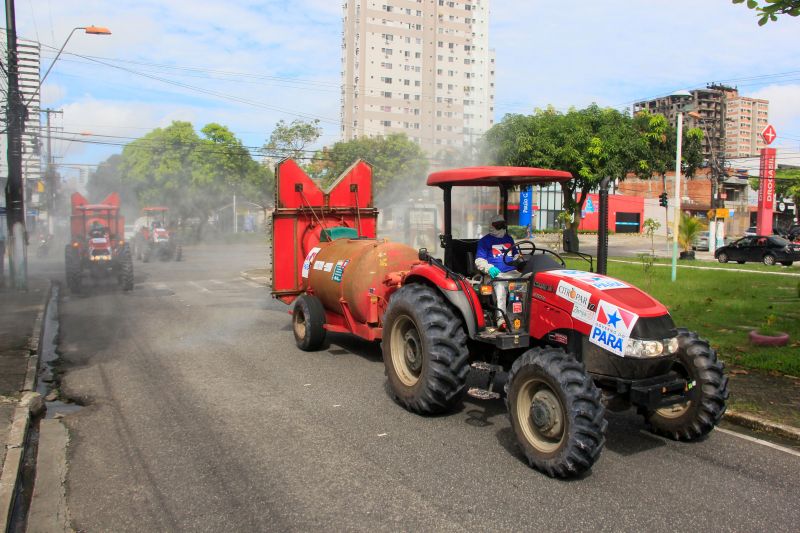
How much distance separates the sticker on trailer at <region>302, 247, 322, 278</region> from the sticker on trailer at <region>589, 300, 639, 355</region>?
5.97 meters

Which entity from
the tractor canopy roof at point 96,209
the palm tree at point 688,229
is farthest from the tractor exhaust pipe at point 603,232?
the palm tree at point 688,229

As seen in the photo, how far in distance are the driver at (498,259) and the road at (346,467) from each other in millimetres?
1199

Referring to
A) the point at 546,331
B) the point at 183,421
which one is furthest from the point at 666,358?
the point at 183,421

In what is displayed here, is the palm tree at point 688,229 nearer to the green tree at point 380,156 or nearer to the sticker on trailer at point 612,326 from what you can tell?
the green tree at point 380,156

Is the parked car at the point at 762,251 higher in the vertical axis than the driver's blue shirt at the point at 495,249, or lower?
lower

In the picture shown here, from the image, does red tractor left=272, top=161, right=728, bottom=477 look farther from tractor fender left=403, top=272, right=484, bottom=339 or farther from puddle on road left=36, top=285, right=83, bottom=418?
puddle on road left=36, top=285, right=83, bottom=418

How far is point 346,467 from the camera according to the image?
505 cm

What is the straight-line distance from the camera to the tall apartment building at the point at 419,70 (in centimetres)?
2977

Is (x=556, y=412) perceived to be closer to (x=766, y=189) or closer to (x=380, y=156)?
(x=380, y=156)

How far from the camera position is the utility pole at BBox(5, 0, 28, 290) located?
16.6 meters

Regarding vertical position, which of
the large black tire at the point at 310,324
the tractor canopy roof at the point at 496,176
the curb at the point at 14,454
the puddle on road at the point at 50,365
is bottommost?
the puddle on road at the point at 50,365

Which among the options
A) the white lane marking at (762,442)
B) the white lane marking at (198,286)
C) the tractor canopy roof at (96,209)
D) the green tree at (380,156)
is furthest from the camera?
the green tree at (380,156)

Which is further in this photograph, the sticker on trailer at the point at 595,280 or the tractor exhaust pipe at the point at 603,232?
the tractor exhaust pipe at the point at 603,232

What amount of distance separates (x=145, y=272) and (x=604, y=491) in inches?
873
